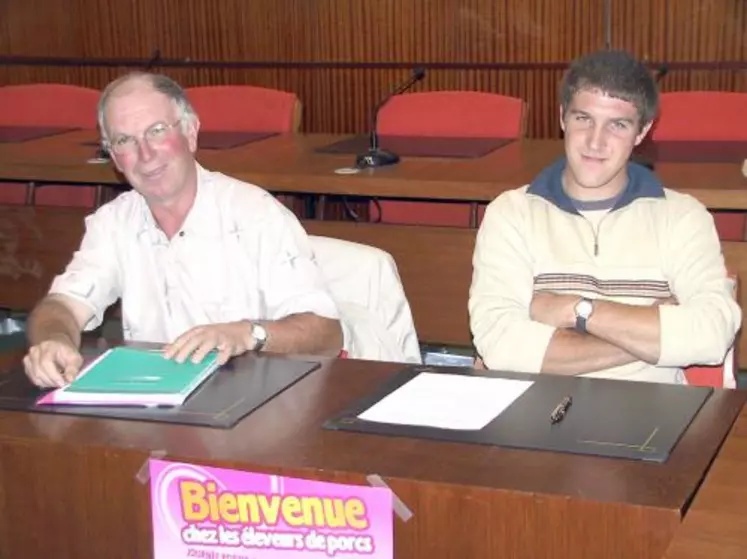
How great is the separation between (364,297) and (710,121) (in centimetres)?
189

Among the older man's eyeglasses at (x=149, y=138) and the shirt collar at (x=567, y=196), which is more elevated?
the older man's eyeglasses at (x=149, y=138)

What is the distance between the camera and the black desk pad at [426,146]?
3935mm

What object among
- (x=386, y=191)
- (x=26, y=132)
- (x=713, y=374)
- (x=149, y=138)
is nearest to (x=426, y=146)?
(x=386, y=191)

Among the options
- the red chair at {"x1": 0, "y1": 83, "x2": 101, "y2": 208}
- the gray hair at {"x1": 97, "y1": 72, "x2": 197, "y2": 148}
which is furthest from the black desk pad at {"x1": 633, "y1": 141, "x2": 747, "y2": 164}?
the red chair at {"x1": 0, "y1": 83, "x2": 101, "y2": 208}

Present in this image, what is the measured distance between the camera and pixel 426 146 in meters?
4.10

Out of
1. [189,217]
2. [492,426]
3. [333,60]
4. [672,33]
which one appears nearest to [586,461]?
[492,426]

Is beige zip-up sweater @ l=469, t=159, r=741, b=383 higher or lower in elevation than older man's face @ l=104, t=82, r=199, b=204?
lower

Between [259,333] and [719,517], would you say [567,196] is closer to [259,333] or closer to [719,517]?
[259,333]

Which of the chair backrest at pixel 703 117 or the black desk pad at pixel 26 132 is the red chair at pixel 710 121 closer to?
the chair backrest at pixel 703 117

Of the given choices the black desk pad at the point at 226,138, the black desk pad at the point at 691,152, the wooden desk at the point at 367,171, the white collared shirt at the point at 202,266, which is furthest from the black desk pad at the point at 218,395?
the black desk pad at the point at 226,138

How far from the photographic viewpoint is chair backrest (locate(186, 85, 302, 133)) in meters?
4.51

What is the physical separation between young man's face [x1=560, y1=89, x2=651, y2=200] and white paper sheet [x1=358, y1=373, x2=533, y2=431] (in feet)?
1.88

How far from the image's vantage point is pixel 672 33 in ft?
17.1

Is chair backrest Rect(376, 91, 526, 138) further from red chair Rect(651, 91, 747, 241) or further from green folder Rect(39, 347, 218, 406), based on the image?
green folder Rect(39, 347, 218, 406)
